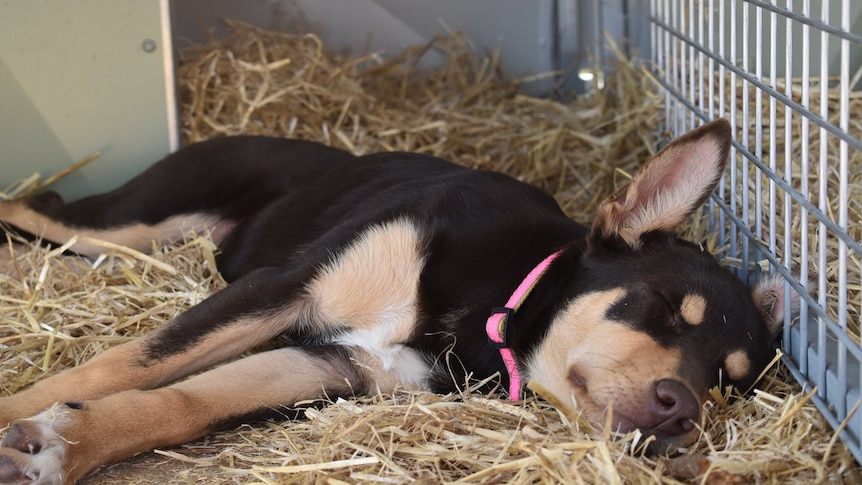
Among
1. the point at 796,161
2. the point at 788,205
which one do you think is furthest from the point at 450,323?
the point at 796,161

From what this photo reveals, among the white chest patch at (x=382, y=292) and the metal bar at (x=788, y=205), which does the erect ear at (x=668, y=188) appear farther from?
the white chest patch at (x=382, y=292)

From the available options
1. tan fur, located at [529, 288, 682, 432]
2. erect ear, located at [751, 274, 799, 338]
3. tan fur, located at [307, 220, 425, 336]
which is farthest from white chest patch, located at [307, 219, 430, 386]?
erect ear, located at [751, 274, 799, 338]

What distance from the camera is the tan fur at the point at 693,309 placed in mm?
2984

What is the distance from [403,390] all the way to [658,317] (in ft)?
2.97

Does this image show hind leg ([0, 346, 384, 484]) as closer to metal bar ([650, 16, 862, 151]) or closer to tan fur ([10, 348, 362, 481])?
tan fur ([10, 348, 362, 481])

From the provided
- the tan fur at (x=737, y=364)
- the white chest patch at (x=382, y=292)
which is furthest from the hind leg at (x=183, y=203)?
the tan fur at (x=737, y=364)

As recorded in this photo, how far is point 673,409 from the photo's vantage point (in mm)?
2721

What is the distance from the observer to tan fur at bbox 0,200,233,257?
14.9 feet

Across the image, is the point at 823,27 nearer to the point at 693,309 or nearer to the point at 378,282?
the point at 693,309

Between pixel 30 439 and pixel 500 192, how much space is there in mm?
1857

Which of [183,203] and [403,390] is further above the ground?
[183,203]

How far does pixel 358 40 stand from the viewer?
21.1ft

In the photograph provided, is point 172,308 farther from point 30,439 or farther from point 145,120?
point 145,120

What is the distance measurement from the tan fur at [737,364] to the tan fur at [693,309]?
0.51 ft
